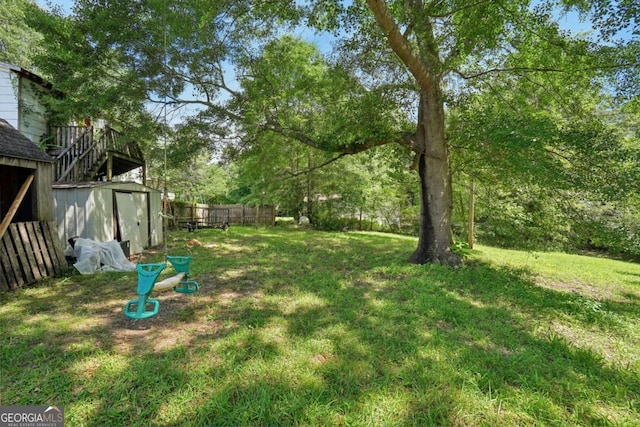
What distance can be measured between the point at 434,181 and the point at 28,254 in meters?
8.11

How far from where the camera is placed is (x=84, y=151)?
25.8ft

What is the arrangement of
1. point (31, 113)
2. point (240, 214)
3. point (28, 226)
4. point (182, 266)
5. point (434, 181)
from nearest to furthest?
point (182, 266) → point (28, 226) → point (434, 181) → point (31, 113) → point (240, 214)

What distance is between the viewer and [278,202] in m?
17.2

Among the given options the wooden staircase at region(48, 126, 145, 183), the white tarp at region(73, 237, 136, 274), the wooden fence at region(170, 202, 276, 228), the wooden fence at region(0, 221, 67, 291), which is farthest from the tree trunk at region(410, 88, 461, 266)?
the wooden fence at region(170, 202, 276, 228)

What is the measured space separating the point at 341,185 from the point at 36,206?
1245cm

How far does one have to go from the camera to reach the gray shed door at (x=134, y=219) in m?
7.48

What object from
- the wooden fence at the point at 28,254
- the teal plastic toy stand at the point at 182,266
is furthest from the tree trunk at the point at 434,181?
the wooden fence at the point at 28,254

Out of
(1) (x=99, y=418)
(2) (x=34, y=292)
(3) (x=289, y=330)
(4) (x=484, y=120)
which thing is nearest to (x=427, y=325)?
(3) (x=289, y=330)

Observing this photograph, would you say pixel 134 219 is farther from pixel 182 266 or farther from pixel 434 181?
pixel 434 181

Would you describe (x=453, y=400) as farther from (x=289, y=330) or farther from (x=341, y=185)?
(x=341, y=185)

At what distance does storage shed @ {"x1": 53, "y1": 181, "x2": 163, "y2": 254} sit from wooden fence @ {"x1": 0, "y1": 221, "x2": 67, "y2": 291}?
46.9 inches

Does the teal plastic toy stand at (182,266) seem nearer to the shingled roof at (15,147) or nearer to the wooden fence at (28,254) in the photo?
the wooden fence at (28,254)

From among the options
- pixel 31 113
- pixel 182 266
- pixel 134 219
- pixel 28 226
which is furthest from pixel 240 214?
pixel 182 266

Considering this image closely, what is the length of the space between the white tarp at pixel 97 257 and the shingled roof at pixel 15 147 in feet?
5.96
